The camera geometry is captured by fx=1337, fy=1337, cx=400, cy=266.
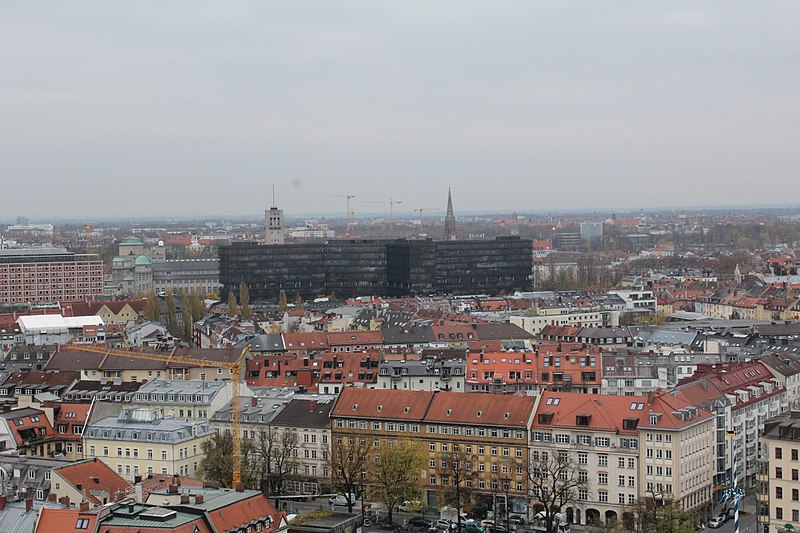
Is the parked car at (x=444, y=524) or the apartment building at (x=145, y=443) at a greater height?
the apartment building at (x=145, y=443)

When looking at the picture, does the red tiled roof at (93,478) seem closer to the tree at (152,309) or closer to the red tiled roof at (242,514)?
the red tiled roof at (242,514)

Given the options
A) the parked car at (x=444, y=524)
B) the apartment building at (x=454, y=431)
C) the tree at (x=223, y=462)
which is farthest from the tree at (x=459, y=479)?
the tree at (x=223, y=462)

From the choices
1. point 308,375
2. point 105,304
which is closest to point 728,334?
point 308,375

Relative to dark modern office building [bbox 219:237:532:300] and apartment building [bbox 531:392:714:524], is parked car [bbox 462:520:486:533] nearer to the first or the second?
apartment building [bbox 531:392:714:524]

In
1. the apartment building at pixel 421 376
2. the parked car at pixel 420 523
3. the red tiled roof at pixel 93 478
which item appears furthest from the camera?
Result: the apartment building at pixel 421 376

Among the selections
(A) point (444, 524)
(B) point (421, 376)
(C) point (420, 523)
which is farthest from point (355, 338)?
(A) point (444, 524)

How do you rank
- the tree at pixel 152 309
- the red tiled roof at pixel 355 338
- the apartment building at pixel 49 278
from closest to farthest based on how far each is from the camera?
the red tiled roof at pixel 355 338 < the tree at pixel 152 309 < the apartment building at pixel 49 278

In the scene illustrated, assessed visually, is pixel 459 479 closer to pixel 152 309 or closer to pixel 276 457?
pixel 276 457
